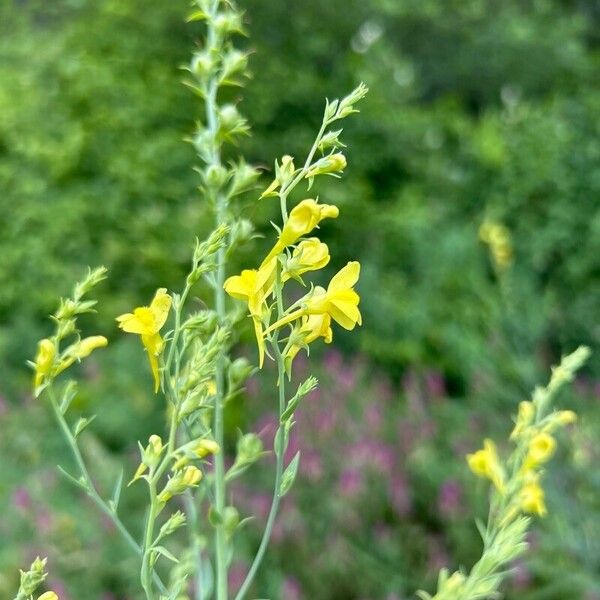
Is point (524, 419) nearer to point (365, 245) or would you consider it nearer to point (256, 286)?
point (256, 286)

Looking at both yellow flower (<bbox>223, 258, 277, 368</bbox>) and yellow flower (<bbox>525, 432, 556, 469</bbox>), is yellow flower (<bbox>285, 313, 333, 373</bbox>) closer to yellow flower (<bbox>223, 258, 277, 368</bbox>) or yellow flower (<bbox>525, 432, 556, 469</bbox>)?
yellow flower (<bbox>223, 258, 277, 368</bbox>)

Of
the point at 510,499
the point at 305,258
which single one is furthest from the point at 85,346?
the point at 510,499

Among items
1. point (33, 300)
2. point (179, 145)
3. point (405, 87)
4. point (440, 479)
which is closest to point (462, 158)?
point (405, 87)

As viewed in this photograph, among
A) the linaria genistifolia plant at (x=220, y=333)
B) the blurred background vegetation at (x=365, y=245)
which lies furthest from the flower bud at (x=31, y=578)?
the blurred background vegetation at (x=365, y=245)

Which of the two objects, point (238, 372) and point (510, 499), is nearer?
point (238, 372)

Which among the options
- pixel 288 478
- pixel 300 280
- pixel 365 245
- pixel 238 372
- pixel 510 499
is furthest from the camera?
pixel 365 245

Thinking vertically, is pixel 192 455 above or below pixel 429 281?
above

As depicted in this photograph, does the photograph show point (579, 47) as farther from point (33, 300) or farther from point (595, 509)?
point (595, 509)
